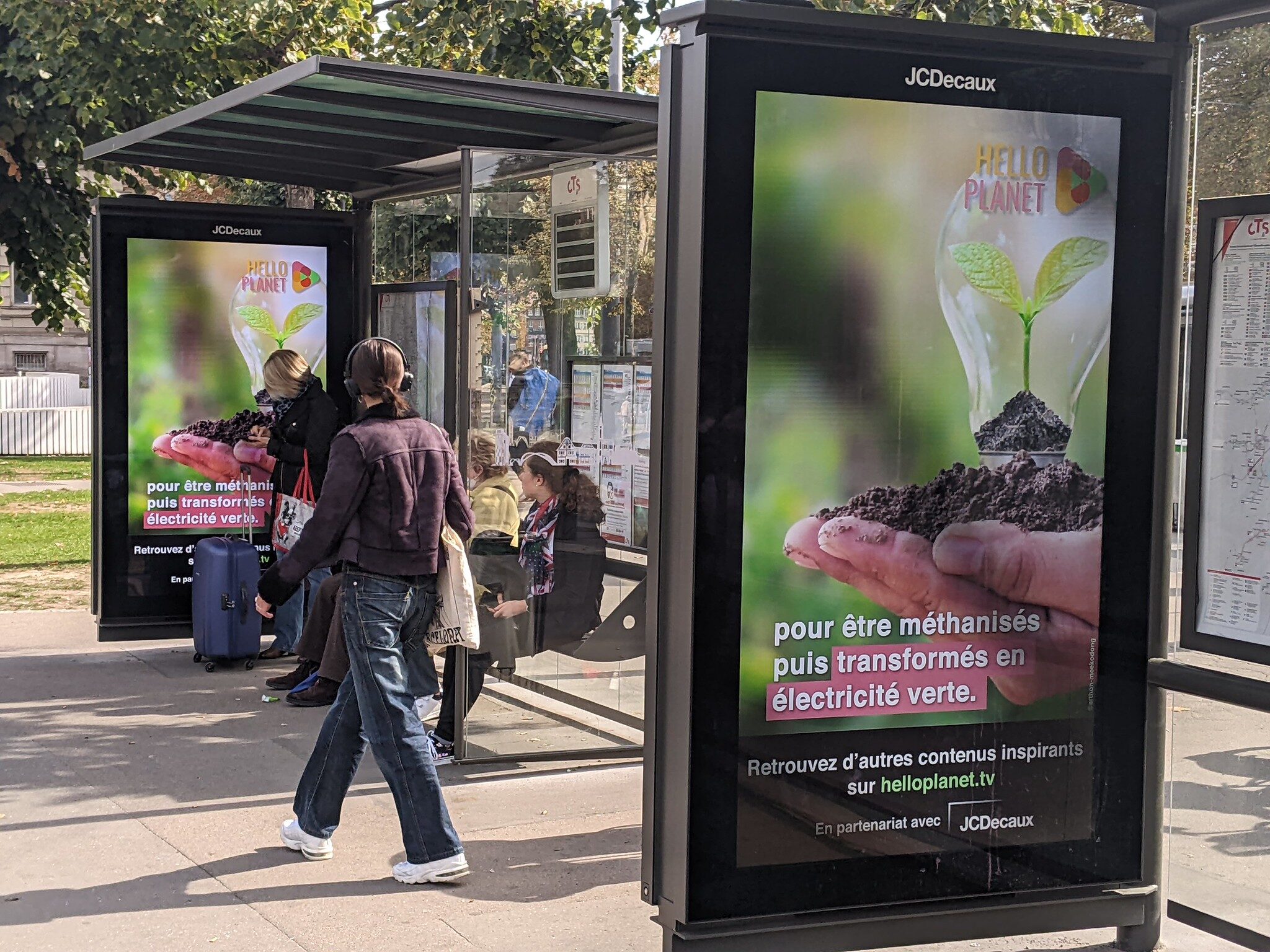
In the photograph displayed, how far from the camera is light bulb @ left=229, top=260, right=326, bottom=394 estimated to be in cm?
904

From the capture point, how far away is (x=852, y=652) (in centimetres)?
393

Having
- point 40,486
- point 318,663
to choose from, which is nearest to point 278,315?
point 318,663

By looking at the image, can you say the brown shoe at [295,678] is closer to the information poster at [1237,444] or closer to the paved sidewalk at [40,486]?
the information poster at [1237,444]

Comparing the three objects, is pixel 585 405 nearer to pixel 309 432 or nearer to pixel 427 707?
pixel 427 707

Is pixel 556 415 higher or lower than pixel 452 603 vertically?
higher

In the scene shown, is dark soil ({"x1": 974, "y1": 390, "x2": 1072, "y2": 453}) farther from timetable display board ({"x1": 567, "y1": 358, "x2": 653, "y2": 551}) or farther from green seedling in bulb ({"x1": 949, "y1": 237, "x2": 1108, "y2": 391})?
timetable display board ({"x1": 567, "y1": 358, "x2": 653, "y2": 551})

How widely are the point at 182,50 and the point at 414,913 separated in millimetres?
8438

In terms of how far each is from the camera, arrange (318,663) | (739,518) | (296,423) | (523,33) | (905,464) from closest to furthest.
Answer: (739,518)
(905,464)
(318,663)
(296,423)
(523,33)

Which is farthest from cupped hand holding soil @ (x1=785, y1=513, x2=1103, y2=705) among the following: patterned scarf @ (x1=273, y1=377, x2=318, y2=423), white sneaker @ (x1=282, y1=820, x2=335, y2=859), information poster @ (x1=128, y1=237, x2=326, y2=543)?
information poster @ (x1=128, y1=237, x2=326, y2=543)

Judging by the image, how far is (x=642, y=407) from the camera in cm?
667

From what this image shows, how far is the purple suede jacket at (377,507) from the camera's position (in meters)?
5.05

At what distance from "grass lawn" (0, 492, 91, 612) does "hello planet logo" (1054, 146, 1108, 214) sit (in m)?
9.45

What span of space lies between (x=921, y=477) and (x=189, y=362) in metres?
6.09

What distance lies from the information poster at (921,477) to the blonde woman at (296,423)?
4.94m
